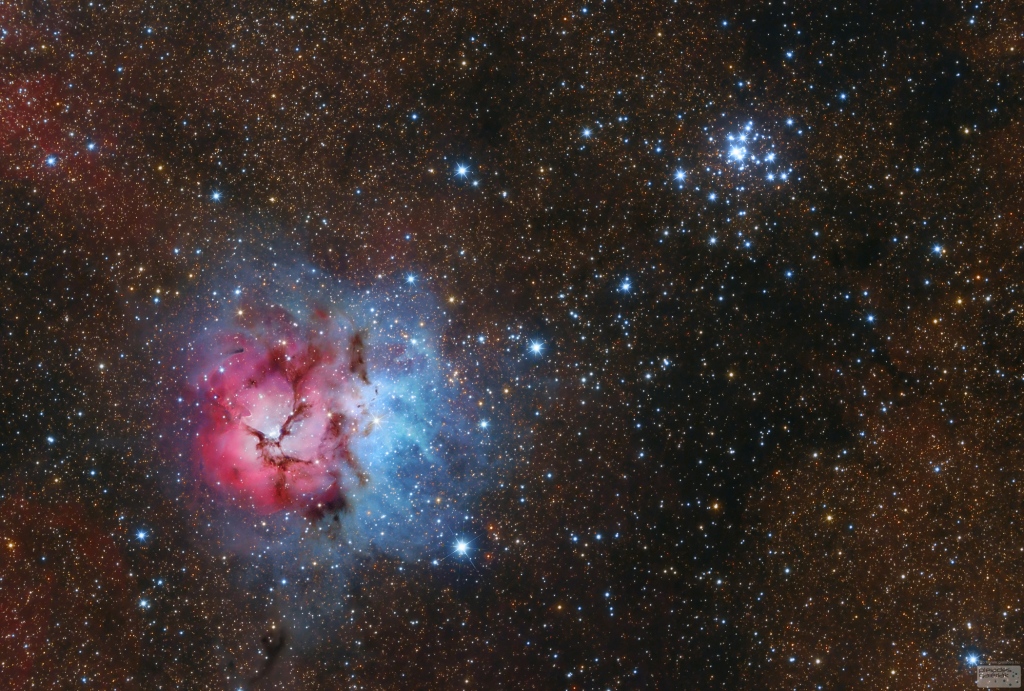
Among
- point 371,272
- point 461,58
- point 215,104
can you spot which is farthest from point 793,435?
point 215,104

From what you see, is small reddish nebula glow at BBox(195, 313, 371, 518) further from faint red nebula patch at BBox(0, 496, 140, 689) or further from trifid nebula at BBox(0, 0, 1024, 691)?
faint red nebula patch at BBox(0, 496, 140, 689)

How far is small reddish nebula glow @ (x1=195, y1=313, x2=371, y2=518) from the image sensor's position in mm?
1371

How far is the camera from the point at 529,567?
1403 millimetres

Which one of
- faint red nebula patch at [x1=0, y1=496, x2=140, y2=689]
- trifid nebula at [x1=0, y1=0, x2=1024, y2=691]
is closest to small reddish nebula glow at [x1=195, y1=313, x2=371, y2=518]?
trifid nebula at [x1=0, y1=0, x2=1024, y2=691]

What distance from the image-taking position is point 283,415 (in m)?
1.37

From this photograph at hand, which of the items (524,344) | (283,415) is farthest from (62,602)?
(524,344)

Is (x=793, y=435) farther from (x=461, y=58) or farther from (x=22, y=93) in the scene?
(x=22, y=93)

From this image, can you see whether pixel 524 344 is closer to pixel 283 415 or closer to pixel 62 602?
pixel 283 415

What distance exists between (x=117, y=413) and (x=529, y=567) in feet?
3.18

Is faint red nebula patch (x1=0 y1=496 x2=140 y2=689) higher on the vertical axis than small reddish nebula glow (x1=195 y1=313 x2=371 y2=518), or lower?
lower

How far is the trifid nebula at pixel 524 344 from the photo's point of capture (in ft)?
4.54

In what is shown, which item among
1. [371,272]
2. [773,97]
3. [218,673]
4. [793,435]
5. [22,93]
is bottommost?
[218,673]

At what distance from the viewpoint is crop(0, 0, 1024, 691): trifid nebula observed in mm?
1385

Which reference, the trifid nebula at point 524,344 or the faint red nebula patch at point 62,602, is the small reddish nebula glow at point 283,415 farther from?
the faint red nebula patch at point 62,602
